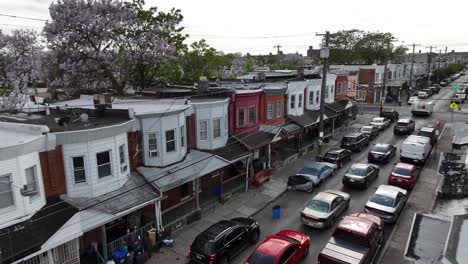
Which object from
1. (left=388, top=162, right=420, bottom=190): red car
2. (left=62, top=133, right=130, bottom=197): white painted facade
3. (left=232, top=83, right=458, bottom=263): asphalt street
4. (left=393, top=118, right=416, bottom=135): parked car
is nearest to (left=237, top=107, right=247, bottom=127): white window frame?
(left=232, top=83, right=458, bottom=263): asphalt street

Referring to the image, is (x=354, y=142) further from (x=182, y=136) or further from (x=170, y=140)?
(x=170, y=140)

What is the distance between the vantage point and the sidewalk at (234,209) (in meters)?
16.2

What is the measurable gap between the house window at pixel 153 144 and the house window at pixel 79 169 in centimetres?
437

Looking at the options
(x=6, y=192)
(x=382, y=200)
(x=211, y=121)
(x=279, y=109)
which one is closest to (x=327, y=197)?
(x=382, y=200)

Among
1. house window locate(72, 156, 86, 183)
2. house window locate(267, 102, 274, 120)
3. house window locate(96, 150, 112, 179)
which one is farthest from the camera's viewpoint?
house window locate(267, 102, 274, 120)

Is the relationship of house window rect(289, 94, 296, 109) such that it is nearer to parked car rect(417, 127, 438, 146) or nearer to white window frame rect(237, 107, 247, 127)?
white window frame rect(237, 107, 247, 127)

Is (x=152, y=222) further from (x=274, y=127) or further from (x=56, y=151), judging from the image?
(x=274, y=127)

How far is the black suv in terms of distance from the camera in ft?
47.3

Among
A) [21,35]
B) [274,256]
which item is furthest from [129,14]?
→ [274,256]

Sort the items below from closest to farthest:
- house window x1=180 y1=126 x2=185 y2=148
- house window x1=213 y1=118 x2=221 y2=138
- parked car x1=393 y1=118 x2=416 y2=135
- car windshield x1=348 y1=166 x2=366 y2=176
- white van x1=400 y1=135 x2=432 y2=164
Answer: house window x1=180 y1=126 x2=185 y2=148, house window x1=213 y1=118 x2=221 y2=138, car windshield x1=348 y1=166 x2=366 y2=176, white van x1=400 y1=135 x2=432 y2=164, parked car x1=393 y1=118 x2=416 y2=135

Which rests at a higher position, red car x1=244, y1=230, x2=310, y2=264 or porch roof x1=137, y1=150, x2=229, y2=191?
porch roof x1=137, y1=150, x2=229, y2=191

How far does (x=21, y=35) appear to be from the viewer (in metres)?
34.2

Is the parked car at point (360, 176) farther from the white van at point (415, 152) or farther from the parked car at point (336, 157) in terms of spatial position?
the white van at point (415, 152)

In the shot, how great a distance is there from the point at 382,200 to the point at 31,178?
1806 centimetres
